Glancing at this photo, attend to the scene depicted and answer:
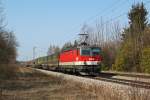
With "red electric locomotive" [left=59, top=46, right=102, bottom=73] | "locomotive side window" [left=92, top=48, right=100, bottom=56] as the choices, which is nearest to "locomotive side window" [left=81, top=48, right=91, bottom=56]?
"red electric locomotive" [left=59, top=46, right=102, bottom=73]

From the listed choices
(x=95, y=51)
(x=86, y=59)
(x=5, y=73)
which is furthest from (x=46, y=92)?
(x=5, y=73)

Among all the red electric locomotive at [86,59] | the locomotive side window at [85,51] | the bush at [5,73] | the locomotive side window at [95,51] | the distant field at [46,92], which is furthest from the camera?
the locomotive side window at [95,51]

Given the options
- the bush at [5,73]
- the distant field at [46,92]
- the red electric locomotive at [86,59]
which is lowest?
the distant field at [46,92]

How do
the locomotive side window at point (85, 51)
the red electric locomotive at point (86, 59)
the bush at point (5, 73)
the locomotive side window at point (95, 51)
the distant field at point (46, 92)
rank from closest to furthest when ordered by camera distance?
the distant field at point (46, 92)
the bush at point (5, 73)
the red electric locomotive at point (86, 59)
the locomotive side window at point (85, 51)
the locomotive side window at point (95, 51)

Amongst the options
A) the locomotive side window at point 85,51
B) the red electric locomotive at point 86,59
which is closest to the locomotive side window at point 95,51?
the red electric locomotive at point 86,59

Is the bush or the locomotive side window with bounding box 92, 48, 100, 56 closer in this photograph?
the bush

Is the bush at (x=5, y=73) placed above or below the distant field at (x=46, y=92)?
above

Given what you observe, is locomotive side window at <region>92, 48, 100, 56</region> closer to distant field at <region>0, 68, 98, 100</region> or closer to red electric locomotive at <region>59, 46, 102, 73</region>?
red electric locomotive at <region>59, 46, 102, 73</region>

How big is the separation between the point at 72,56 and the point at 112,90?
97.5 ft

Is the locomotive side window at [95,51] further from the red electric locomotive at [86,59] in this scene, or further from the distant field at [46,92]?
the distant field at [46,92]

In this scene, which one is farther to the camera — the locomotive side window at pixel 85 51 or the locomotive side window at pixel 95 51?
the locomotive side window at pixel 95 51

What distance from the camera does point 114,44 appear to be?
81000 mm

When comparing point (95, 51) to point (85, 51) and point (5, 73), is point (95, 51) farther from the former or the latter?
point (5, 73)

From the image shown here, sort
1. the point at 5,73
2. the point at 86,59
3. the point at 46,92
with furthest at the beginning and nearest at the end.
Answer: the point at 5,73 < the point at 86,59 < the point at 46,92
